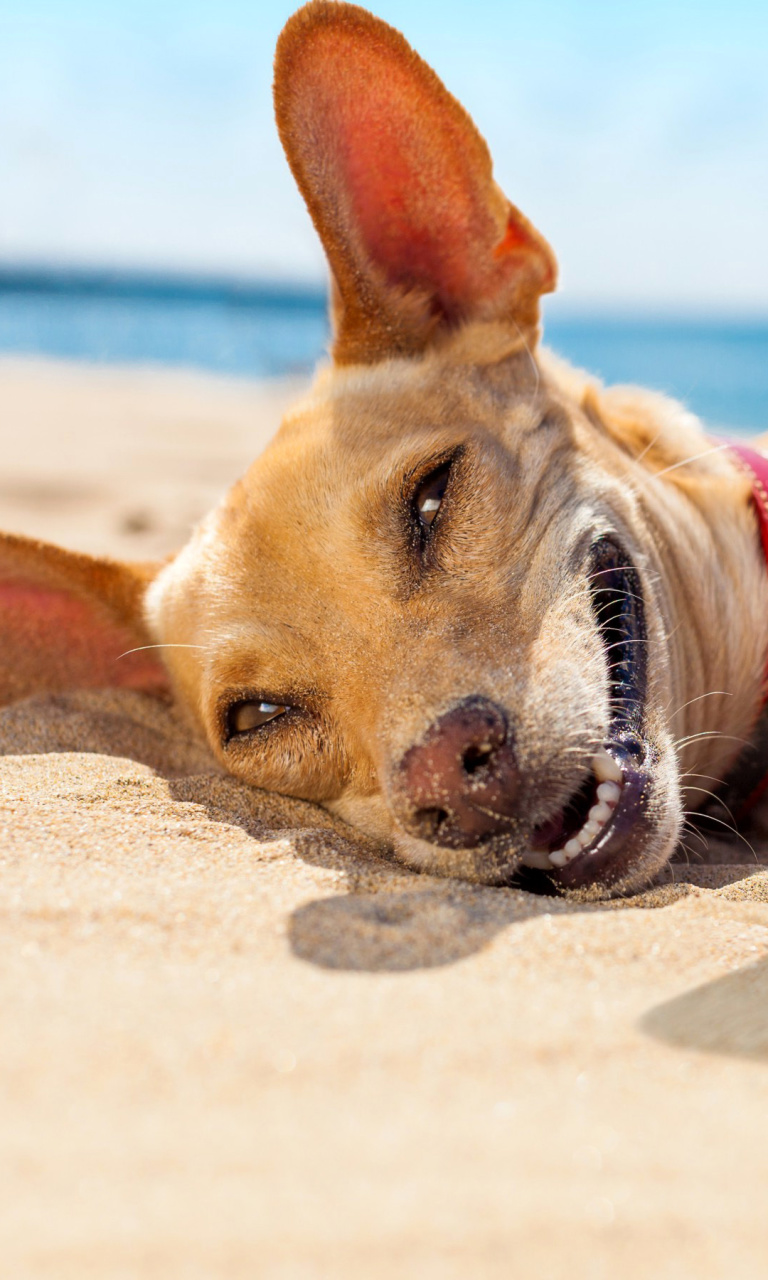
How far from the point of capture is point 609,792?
255 cm

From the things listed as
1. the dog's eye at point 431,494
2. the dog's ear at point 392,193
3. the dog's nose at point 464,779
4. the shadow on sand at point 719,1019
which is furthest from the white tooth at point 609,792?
the dog's ear at point 392,193

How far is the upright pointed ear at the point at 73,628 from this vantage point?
3.84 metres

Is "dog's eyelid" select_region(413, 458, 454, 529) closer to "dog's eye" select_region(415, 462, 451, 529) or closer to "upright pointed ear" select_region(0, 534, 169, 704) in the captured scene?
"dog's eye" select_region(415, 462, 451, 529)

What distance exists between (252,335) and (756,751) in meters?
33.1

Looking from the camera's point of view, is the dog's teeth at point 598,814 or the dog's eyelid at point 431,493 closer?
the dog's teeth at point 598,814

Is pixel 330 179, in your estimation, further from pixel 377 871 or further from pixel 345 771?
pixel 377 871

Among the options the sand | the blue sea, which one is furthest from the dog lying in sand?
the blue sea

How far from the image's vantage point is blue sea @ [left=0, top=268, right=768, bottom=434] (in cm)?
2300

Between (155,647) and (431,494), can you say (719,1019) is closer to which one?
(431,494)

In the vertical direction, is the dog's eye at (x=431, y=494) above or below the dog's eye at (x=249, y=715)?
above

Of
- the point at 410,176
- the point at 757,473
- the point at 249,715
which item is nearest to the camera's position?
the point at 249,715

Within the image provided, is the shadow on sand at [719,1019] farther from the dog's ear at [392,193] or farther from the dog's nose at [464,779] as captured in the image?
the dog's ear at [392,193]

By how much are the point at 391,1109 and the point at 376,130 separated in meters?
2.84

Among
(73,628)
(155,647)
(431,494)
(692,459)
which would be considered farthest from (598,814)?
(73,628)
